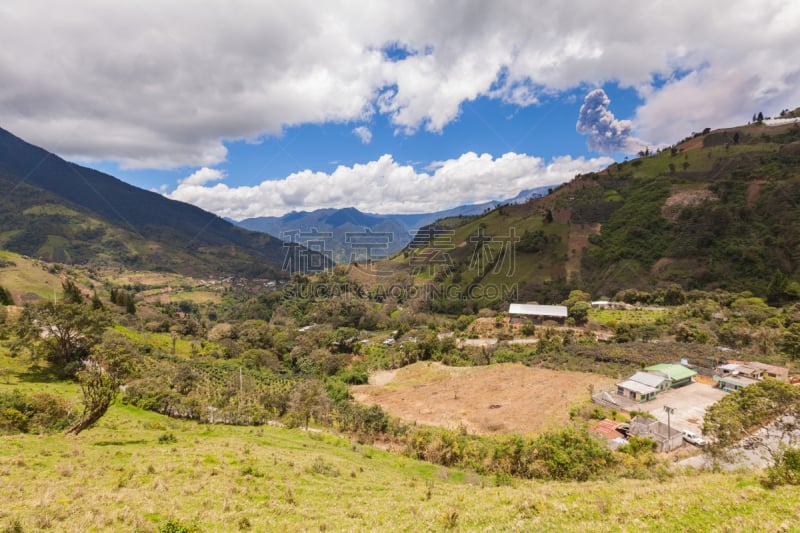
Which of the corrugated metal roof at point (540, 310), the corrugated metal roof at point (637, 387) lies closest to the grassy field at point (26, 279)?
the corrugated metal roof at point (540, 310)

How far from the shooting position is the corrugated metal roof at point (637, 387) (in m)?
36.0

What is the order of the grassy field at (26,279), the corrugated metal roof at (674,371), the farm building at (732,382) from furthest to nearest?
the grassy field at (26,279) < the corrugated metal roof at (674,371) < the farm building at (732,382)

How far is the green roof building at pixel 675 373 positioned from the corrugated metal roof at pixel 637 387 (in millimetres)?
5094

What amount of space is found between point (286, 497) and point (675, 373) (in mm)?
47999

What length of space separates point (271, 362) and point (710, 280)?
4069 inches

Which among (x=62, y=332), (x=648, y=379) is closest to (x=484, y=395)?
(x=648, y=379)

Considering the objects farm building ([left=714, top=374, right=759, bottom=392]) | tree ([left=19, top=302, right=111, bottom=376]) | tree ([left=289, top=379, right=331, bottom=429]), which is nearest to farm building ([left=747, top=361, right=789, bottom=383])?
farm building ([left=714, top=374, right=759, bottom=392])

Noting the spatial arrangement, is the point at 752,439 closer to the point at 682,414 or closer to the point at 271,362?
the point at 682,414

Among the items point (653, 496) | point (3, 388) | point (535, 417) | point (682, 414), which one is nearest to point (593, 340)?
point (682, 414)

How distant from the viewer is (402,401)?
4247cm

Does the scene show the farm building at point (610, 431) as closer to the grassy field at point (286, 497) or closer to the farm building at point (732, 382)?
the grassy field at point (286, 497)

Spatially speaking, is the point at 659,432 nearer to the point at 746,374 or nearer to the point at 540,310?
the point at 746,374

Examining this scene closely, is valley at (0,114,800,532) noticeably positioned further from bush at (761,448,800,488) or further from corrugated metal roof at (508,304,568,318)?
corrugated metal roof at (508,304,568,318)

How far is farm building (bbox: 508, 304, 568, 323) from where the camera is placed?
257ft
